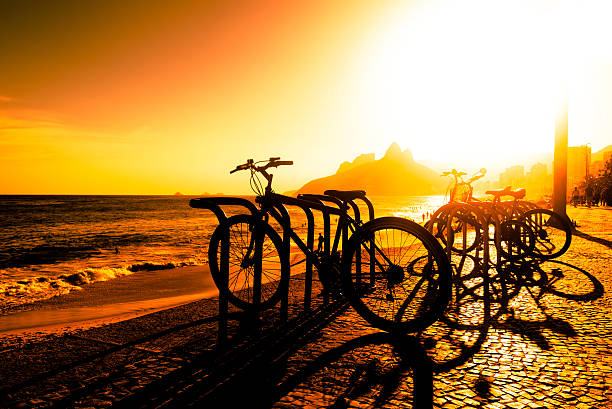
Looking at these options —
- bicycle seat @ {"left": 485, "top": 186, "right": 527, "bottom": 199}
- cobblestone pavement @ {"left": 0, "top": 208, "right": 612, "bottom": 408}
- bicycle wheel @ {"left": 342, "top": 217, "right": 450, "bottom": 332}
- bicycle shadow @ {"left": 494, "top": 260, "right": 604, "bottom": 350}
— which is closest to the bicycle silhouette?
bicycle wheel @ {"left": 342, "top": 217, "right": 450, "bottom": 332}

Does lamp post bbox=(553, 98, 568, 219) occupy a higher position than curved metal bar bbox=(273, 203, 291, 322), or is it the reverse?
lamp post bbox=(553, 98, 568, 219)


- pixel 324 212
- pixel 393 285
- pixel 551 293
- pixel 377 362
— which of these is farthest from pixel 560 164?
pixel 377 362

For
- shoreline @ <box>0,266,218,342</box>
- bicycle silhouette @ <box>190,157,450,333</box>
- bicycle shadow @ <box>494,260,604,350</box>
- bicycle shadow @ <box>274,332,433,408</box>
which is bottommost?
shoreline @ <box>0,266,218,342</box>

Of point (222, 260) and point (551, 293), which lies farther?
point (551, 293)

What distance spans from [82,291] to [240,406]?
835cm

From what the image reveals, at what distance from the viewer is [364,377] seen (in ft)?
8.96

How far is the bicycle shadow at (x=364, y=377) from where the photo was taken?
2.45 meters

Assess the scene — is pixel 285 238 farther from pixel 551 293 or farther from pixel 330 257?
pixel 551 293

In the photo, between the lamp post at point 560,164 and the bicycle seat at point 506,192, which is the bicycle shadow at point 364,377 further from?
the lamp post at point 560,164

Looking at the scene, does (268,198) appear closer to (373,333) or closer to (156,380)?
(373,333)

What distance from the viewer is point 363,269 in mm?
7258

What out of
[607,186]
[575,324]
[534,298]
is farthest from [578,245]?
[607,186]

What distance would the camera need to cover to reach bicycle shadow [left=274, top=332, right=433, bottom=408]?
2449mm

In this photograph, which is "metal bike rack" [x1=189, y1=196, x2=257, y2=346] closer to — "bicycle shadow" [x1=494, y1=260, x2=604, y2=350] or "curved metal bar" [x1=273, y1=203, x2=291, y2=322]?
"curved metal bar" [x1=273, y1=203, x2=291, y2=322]
